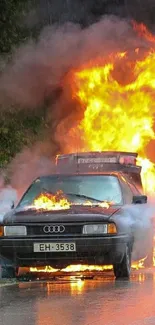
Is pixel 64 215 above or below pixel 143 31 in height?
below

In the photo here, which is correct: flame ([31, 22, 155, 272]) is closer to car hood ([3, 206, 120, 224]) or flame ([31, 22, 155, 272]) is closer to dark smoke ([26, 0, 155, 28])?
dark smoke ([26, 0, 155, 28])

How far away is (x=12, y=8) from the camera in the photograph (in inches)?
631

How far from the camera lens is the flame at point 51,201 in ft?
33.5

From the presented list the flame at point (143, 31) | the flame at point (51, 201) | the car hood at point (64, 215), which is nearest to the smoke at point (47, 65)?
the flame at point (143, 31)

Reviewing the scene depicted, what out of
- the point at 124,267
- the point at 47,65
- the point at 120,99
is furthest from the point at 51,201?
the point at 120,99

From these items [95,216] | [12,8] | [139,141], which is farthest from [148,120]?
[95,216]

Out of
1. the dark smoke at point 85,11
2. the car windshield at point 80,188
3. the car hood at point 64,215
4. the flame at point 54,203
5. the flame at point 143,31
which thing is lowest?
the car hood at point 64,215

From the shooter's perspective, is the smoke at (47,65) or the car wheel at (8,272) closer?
the car wheel at (8,272)

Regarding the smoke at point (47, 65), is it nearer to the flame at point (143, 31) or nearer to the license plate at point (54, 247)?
the flame at point (143, 31)

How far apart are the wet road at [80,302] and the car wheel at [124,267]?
11 centimetres

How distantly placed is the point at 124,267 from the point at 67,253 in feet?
2.78

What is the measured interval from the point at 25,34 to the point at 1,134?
7.91 feet

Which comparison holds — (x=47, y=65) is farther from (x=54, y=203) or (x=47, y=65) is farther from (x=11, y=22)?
(x=54, y=203)

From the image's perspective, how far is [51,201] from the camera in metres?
10.5
